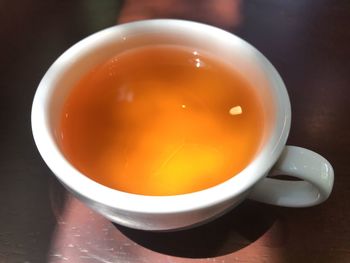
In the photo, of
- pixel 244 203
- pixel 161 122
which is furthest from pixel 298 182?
pixel 161 122

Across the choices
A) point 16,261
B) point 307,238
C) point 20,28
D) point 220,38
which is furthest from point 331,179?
point 20,28

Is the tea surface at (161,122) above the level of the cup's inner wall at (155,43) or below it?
below

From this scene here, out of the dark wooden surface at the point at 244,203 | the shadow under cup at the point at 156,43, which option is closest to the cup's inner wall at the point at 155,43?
the shadow under cup at the point at 156,43

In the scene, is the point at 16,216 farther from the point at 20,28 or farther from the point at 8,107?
the point at 20,28

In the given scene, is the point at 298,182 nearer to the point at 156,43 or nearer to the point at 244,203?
the point at 244,203

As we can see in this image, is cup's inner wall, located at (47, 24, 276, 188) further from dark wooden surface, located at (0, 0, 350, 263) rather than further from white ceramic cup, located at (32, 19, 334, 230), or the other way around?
dark wooden surface, located at (0, 0, 350, 263)

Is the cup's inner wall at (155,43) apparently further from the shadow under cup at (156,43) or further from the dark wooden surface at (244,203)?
the dark wooden surface at (244,203)
